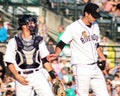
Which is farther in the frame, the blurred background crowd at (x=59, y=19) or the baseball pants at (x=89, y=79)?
the blurred background crowd at (x=59, y=19)

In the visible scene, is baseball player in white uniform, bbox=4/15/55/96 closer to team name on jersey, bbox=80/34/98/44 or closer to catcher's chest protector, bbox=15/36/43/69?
catcher's chest protector, bbox=15/36/43/69

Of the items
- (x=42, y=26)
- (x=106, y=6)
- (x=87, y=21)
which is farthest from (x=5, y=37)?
(x=87, y=21)

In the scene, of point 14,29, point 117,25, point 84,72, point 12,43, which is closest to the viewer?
point 12,43

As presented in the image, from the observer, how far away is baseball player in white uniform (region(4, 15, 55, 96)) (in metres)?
7.94

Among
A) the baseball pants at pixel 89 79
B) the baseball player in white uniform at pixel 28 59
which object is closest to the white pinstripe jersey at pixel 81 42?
the baseball pants at pixel 89 79

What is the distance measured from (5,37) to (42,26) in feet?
4.99

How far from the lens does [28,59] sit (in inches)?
314

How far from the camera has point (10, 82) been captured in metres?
13.2

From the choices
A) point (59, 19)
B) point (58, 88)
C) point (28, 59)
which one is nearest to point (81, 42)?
point (58, 88)

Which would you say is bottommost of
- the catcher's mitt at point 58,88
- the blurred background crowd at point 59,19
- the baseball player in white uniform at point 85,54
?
the blurred background crowd at point 59,19

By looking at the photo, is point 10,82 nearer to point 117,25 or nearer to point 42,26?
point 42,26

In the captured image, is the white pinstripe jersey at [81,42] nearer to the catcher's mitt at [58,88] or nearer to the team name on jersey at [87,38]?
the team name on jersey at [87,38]

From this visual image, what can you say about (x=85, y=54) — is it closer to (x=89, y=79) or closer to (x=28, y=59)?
(x=89, y=79)

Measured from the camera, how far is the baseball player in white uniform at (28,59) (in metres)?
7.94
